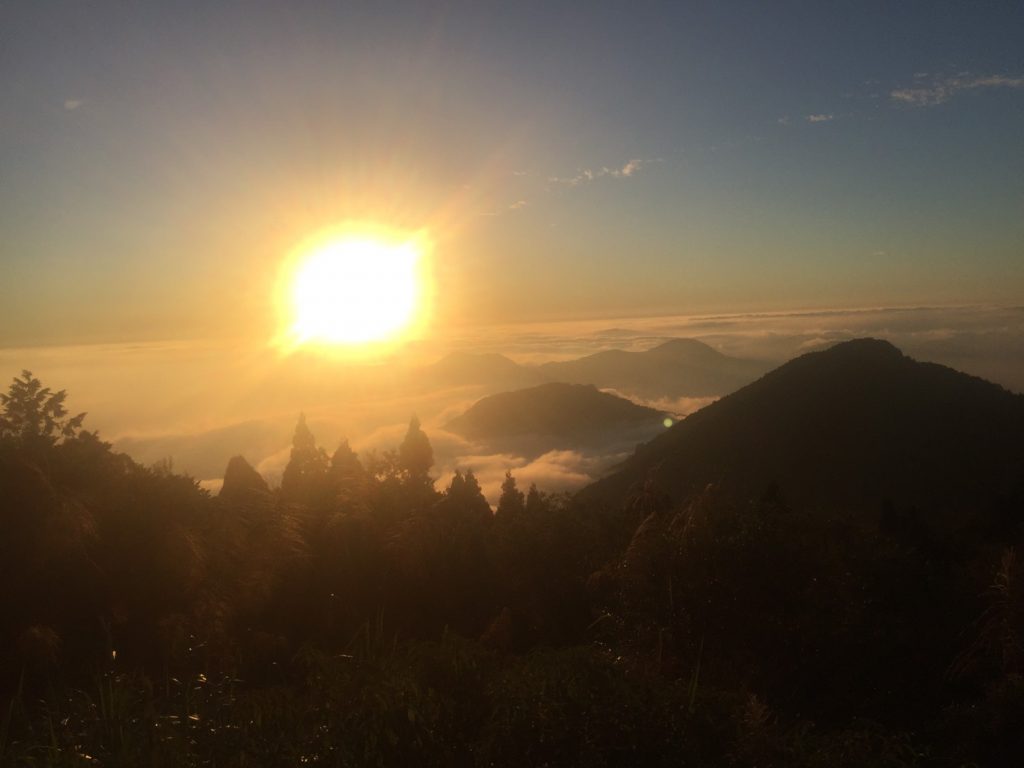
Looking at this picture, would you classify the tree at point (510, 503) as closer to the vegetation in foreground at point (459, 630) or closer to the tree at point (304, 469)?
the vegetation in foreground at point (459, 630)

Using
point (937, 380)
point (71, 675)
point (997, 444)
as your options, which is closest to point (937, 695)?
point (71, 675)

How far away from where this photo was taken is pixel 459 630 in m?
19.2

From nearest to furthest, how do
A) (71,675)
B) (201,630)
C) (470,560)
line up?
(71,675) → (201,630) → (470,560)

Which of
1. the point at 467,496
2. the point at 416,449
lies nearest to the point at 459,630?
the point at 467,496

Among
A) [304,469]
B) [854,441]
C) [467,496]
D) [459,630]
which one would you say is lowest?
[854,441]

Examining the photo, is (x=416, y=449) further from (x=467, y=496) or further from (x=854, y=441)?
(x=854, y=441)

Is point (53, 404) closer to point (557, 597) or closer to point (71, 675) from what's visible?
point (71, 675)

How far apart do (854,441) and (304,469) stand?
93.7 m

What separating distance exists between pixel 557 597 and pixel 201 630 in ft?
32.4

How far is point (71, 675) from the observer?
42.6ft

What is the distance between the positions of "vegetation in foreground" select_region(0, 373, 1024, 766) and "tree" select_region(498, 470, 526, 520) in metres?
3.12

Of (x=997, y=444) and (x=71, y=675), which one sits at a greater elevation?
(x=71, y=675)

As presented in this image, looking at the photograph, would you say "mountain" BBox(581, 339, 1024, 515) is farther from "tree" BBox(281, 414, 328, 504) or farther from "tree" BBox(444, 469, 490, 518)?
"tree" BBox(281, 414, 328, 504)

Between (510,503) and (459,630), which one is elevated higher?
(459,630)
